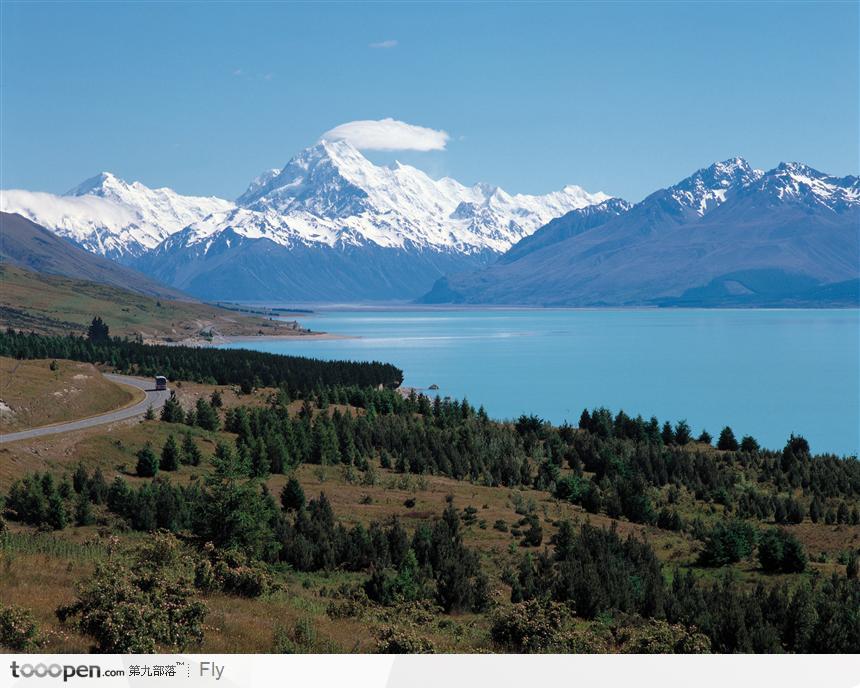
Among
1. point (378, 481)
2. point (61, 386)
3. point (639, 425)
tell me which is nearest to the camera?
point (378, 481)

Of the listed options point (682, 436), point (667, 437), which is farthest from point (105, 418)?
point (682, 436)

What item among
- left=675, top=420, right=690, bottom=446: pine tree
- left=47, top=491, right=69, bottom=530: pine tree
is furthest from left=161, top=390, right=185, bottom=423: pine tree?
left=675, top=420, right=690, bottom=446: pine tree

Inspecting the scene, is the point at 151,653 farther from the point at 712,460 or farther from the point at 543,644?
the point at 712,460

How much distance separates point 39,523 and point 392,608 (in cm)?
3197

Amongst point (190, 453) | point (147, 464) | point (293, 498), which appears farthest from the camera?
point (190, 453)

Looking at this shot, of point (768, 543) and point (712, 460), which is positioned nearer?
point (768, 543)

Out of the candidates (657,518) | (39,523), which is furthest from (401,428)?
(39,523)

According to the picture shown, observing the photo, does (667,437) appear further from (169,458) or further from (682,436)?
(169,458)

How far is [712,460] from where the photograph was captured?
110 meters
